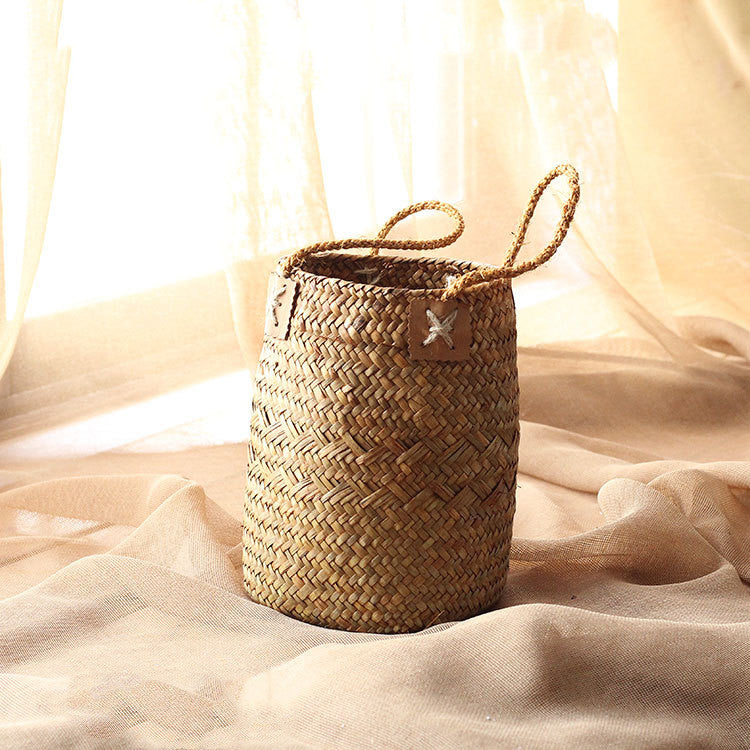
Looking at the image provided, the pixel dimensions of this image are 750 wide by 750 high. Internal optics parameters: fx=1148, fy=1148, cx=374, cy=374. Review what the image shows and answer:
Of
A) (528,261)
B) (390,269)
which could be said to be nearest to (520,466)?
(390,269)

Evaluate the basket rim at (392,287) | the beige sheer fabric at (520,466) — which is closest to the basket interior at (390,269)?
the basket rim at (392,287)

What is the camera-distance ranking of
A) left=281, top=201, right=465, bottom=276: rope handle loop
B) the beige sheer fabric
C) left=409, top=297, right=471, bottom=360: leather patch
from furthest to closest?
1. left=281, top=201, right=465, bottom=276: rope handle loop
2. left=409, top=297, right=471, bottom=360: leather patch
3. the beige sheer fabric

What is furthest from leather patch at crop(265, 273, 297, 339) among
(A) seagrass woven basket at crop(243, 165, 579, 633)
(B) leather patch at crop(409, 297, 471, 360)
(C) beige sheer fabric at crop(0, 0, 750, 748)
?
(C) beige sheer fabric at crop(0, 0, 750, 748)

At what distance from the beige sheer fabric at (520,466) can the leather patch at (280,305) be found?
23cm

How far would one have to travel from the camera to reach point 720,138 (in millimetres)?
2084

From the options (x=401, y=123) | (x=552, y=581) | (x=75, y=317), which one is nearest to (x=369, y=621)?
(x=552, y=581)

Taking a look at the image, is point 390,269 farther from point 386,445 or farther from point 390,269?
point 386,445

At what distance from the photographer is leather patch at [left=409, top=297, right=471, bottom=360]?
917 mm

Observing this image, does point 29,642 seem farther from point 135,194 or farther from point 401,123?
point 401,123

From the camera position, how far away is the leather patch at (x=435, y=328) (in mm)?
917

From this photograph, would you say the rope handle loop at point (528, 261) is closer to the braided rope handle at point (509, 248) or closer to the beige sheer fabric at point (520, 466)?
the braided rope handle at point (509, 248)

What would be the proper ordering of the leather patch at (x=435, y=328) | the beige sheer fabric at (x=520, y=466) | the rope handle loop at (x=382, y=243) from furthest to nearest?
the rope handle loop at (x=382, y=243), the leather patch at (x=435, y=328), the beige sheer fabric at (x=520, y=466)

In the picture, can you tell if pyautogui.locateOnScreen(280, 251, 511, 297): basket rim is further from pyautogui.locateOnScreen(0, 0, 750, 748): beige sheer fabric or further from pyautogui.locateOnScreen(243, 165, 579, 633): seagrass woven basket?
pyautogui.locateOnScreen(0, 0, 750, 748): beige sheer fabric

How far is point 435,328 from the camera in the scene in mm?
917
